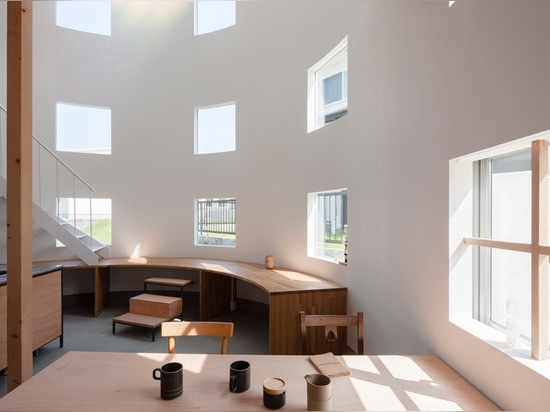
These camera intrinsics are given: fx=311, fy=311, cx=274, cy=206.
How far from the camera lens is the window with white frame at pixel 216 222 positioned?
5207mm

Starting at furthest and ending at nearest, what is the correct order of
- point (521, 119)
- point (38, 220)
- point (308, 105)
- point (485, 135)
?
point (38, 220) < point (308, 105) < point (485, 135) < point (521, 119)

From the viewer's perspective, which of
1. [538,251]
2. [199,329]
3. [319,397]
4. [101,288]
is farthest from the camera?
[101,288]

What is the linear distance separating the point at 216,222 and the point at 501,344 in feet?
14.7

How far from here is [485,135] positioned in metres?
1.46

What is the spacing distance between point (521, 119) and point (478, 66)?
1.34 feet

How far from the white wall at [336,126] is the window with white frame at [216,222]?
0.15m

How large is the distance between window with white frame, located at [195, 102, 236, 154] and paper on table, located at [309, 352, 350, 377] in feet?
13.2

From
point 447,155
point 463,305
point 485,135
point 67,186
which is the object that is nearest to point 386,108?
point 447,155

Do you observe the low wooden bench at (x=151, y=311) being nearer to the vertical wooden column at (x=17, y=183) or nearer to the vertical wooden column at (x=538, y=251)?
the vertical wooden column at (x=17, y=183)

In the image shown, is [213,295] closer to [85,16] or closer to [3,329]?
[3,329]

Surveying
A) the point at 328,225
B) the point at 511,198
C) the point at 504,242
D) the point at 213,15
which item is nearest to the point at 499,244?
the point at 504,242

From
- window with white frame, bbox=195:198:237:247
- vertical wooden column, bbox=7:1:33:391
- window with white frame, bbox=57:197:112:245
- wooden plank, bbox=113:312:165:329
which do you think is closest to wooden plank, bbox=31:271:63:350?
wooden plank, bbox=113:312:165:329

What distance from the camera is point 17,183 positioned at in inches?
80.5

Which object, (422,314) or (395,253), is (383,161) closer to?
(395,253)
